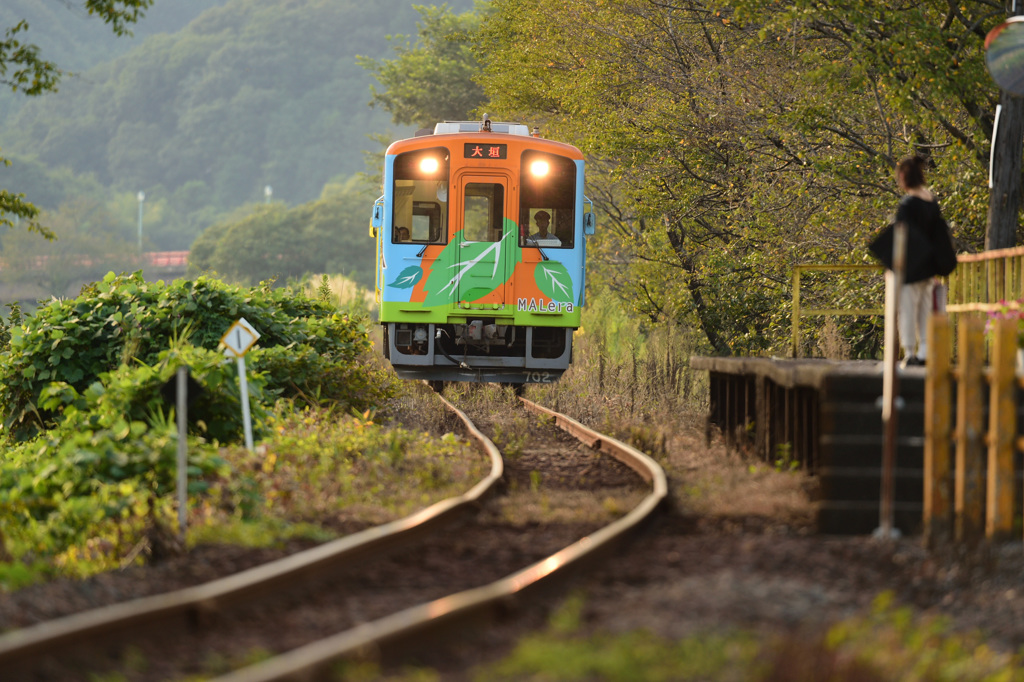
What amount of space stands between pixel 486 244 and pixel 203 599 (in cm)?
1050

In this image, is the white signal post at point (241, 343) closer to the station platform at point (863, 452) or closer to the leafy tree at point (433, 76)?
the station platform at point (863, 452)

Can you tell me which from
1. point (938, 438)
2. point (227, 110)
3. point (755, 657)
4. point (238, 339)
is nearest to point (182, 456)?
point (238, 339)

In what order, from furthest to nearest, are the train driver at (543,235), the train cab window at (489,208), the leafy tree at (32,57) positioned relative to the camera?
the leafy tree at (32,57), the train driver at (543,235), the train cab window at (489,208)

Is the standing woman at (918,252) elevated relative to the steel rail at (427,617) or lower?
elevated

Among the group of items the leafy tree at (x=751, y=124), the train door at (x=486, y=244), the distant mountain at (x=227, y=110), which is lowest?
the train door at (x=486, y=244)

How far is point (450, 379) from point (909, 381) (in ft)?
31.4

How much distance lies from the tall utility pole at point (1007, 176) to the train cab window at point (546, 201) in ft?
17.7

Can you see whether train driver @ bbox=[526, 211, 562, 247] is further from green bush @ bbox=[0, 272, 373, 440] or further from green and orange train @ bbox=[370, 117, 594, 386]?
green bush @ bbox=[0, 272, 373, 440]

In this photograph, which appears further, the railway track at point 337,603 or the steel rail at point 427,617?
the railway track at point 337,603

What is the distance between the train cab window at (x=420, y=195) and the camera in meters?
14.7

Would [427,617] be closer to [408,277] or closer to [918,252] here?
[918,252]

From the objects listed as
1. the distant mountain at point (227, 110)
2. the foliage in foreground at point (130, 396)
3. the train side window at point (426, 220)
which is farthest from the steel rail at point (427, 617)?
the distant mountain at point (227, 110)

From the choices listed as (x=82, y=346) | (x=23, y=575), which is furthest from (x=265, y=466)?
(x=82, y=346)

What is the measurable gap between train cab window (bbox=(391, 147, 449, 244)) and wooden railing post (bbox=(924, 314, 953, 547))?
9.41 meters
